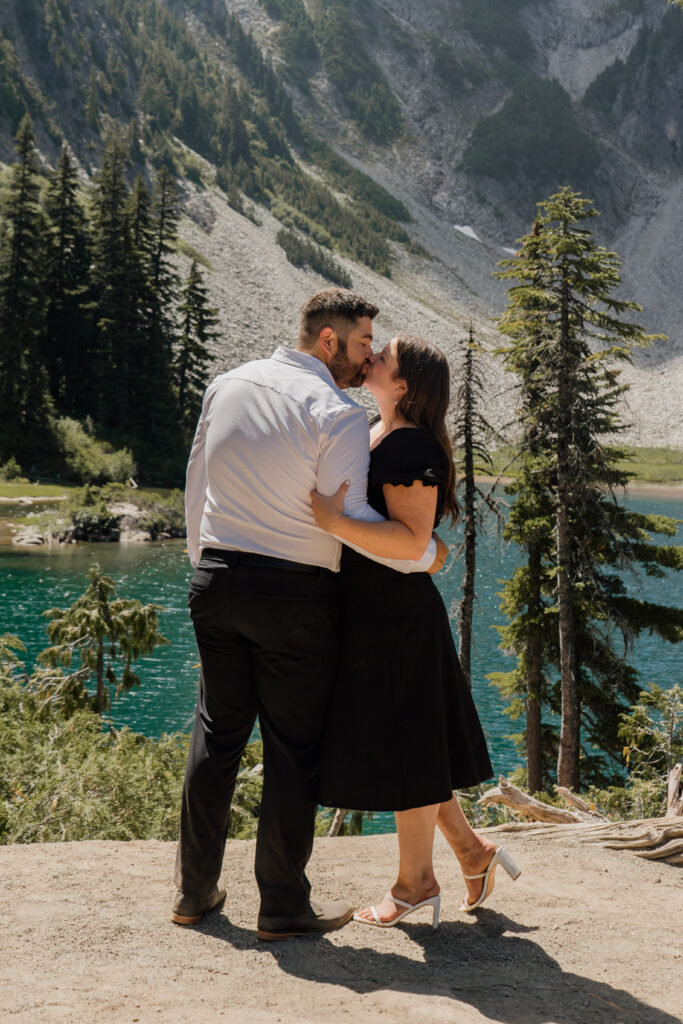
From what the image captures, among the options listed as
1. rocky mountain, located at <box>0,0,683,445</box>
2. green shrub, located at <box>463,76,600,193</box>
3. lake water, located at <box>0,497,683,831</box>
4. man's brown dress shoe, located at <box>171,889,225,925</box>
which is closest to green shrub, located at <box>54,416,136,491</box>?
lake water, located at <box>0,497,683,831</box>

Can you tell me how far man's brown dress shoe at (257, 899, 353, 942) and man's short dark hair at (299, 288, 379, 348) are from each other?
246cm

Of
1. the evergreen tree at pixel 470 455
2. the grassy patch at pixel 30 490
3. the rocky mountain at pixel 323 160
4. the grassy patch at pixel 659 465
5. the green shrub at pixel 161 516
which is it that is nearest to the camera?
the evergreen tree at pixel 470 455

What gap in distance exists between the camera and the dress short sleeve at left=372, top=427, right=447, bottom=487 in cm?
347

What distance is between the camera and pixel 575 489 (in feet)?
55.1

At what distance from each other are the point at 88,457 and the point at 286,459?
53.2 m

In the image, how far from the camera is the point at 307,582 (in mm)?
3482

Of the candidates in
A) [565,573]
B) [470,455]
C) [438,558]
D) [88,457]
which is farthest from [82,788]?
[88,457]

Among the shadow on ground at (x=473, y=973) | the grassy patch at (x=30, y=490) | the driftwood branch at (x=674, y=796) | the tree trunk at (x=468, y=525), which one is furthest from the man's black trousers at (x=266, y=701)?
the grassy patch at (x=30, y=490)

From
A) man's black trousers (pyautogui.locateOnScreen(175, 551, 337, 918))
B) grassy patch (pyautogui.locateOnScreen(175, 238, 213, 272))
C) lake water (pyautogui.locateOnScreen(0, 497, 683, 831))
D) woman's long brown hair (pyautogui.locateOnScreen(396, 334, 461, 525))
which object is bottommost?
lake water (pyautogui.locateOnScreen(0, 497, 683, 831))

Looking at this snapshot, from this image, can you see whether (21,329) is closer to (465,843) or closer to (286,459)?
(286,459)

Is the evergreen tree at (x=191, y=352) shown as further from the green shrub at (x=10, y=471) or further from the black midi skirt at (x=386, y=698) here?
the black midi skirt at (x=386, y=698)

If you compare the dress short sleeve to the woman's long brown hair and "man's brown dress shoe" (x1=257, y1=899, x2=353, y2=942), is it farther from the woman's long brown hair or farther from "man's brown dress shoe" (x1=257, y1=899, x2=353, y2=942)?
"man's brown dress shoe" (x1=257, y1=899, x2=353, y2=942)

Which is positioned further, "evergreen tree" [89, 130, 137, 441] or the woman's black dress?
"evergreen tree" [89, 130, 137, 441]

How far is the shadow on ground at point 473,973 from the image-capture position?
3.13 m
